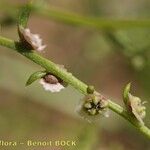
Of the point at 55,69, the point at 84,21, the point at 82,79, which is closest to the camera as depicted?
the point at 55,69

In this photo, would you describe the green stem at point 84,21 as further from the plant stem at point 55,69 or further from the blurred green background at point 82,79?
the blurred green background at point 82,79

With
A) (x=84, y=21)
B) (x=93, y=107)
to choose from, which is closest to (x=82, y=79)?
(x=84, y=21)

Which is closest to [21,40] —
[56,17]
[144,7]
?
[56,17]

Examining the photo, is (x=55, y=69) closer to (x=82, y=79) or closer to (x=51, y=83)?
(x=51, y=83)

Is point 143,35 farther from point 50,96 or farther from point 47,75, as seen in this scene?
point 47,75

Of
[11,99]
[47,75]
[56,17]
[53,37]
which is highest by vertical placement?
[53,37]

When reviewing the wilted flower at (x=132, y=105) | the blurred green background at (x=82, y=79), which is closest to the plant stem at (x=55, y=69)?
the wilted flower at (x=132, y=105)
